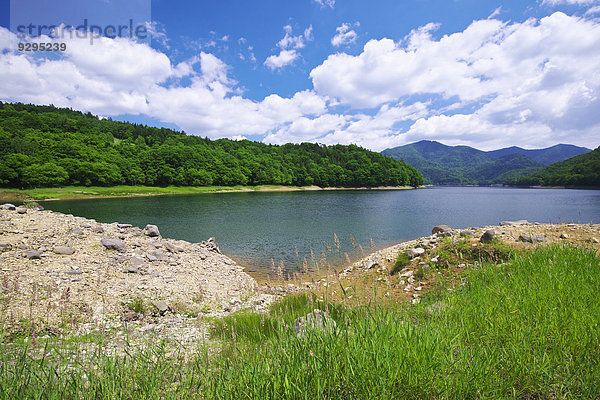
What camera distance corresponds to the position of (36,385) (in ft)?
8.80

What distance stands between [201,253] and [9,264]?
8.48 m

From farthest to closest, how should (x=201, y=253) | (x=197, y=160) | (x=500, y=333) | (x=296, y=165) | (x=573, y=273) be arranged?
(x=296, y=165) → (x=197, y=160) → (x=201, y=253) → (x=573, y=273) → (x=500, y=333)

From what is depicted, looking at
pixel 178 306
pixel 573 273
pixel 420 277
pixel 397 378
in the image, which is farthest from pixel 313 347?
pixel 420 277

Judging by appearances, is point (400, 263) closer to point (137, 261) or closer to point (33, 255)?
point (137, 261)

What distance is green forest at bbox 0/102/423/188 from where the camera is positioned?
76.2 m

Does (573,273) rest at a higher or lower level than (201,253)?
higher

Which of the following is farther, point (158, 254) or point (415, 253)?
point (158, 254)

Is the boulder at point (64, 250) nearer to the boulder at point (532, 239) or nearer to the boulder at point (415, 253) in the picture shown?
the boulder at point (415, 253)

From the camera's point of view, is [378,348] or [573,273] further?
[573,273]

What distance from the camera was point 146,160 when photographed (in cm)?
10375

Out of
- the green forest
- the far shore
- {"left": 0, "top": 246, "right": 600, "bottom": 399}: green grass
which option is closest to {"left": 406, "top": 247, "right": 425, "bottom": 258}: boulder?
{"left": 0, "top": 246, "right": 600, "bottom": 399}: green grass

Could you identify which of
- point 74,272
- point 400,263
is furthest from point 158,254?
point 400,263

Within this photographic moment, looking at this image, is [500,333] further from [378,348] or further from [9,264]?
[9,264]

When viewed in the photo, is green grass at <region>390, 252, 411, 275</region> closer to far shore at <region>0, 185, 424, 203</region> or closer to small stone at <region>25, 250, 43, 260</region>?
small stone at <region>25, 250, 43, 260</region>
